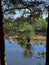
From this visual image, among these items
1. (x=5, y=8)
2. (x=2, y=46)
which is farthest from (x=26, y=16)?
(x=2, y=46)

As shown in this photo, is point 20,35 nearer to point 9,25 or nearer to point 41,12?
point 9,25

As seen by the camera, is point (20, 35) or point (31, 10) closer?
point (31, 10)

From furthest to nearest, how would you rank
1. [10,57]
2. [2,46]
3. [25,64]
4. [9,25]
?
[10,57]
[25,64]
[9,25]
[2,46]

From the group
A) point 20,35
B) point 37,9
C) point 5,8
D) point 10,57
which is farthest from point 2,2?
point 10,57

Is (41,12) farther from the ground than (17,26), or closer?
farther from the ground

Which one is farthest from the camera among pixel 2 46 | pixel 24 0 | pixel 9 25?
pixel 9 25

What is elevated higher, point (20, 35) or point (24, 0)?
point (24, 0)

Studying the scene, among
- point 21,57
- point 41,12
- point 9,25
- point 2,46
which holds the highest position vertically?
point 41,12

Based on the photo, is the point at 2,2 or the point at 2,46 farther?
the point at 2,2

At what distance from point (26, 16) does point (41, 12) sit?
1.75ft

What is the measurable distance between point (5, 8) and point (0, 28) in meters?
0.69

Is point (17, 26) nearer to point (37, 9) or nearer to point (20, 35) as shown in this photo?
point (20, 35)

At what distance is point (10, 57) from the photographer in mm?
15617

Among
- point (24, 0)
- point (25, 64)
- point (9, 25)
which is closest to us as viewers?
point (24, 0)
